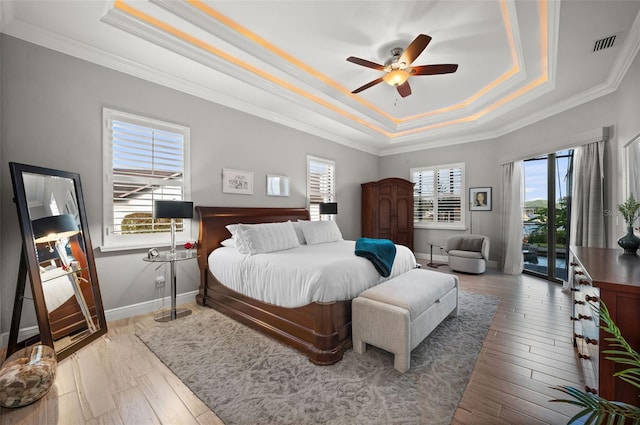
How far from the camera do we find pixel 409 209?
6.54 metres

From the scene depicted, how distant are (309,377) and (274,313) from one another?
759mm

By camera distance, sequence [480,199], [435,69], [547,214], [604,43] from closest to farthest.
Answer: [604,43], [435,69], [547,214], [480,199]

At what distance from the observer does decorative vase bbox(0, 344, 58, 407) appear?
5.58ft

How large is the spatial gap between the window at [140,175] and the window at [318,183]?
95.8 inches

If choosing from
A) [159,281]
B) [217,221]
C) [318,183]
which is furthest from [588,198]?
[159,281]

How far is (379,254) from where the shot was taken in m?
2.91

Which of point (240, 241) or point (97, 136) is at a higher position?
point (97, 136)

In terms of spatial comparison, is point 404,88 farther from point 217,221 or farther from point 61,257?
point 61,257

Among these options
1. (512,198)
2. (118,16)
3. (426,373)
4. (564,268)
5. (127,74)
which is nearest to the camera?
(426,373)

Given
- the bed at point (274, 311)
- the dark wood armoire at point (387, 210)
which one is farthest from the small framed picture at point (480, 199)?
the bed at point (274, 311)

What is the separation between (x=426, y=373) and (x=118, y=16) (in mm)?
4131

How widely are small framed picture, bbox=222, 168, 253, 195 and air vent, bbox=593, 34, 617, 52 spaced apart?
4.48 meters

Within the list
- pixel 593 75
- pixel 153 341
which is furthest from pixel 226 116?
pixel 593 75

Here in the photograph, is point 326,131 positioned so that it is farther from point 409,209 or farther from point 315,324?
point 315,324
